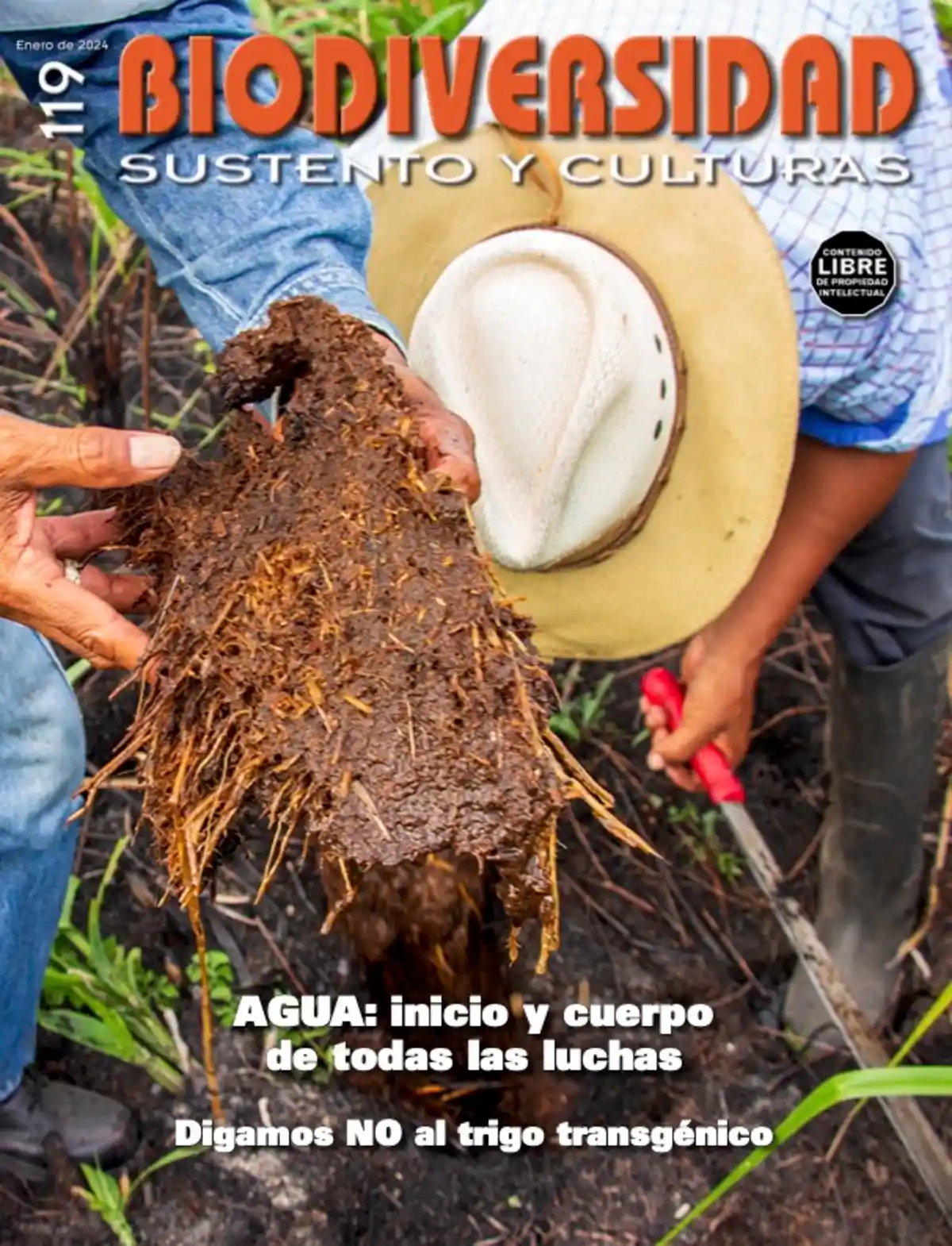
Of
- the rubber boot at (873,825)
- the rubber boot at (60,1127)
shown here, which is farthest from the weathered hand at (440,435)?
the rubber boot at (60,1127)

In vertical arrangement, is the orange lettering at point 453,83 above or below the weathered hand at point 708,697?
above

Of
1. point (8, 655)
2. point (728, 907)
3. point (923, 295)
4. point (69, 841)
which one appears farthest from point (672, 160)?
point (728, 907)

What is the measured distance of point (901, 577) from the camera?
1.37m

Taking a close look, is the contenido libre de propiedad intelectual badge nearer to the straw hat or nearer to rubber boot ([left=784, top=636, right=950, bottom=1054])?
the straw hat

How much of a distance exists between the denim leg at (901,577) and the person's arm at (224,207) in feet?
2.22

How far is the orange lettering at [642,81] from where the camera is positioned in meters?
1.09

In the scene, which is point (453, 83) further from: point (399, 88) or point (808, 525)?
point (808, 525)

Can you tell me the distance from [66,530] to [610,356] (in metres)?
0.50

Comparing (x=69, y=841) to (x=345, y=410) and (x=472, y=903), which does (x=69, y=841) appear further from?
(x=345, y=410)

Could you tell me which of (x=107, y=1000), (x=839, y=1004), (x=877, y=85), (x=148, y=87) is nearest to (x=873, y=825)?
(x=839, y=1004)

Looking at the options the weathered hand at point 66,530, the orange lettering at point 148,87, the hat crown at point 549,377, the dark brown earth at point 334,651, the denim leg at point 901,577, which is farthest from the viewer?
the denim leg at point 901,577

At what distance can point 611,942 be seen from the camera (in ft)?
5.49

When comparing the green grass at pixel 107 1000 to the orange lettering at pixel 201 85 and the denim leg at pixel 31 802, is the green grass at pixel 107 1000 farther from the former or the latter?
the orange lettering at pixel 201 85

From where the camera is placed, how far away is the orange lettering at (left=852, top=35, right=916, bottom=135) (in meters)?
1.08
